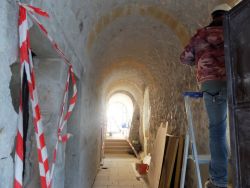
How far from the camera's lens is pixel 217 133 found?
171 cm

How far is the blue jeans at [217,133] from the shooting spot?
1.65 meters

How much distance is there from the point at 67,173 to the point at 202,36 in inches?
74.6

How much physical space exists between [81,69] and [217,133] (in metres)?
1.48

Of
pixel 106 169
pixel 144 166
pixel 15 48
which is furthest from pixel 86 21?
pixel 106 169

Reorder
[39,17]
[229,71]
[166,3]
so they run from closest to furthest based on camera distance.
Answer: [39,17], [229,71], [166,3]

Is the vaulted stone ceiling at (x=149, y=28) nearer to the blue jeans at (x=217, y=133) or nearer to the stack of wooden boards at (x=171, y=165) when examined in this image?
the blue jeans at (x=217, y=133)

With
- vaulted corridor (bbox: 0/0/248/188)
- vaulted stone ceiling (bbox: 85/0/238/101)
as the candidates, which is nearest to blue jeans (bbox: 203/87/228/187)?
vaulted corridor (bbox: 0/0/248/188)

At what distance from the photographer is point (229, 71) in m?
1.30

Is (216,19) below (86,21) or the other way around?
below

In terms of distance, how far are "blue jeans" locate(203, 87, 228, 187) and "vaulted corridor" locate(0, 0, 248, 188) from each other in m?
0.77

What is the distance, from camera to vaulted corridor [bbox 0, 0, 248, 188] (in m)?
0.86

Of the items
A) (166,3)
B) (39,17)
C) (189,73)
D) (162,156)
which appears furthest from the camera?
(162,156)

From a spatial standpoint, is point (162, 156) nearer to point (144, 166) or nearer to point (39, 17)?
point (144, 166)

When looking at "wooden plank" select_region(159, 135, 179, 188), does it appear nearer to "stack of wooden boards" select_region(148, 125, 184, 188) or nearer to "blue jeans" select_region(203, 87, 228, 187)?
"stack of wooden boards" select_region(148, 125, 184, 188)
